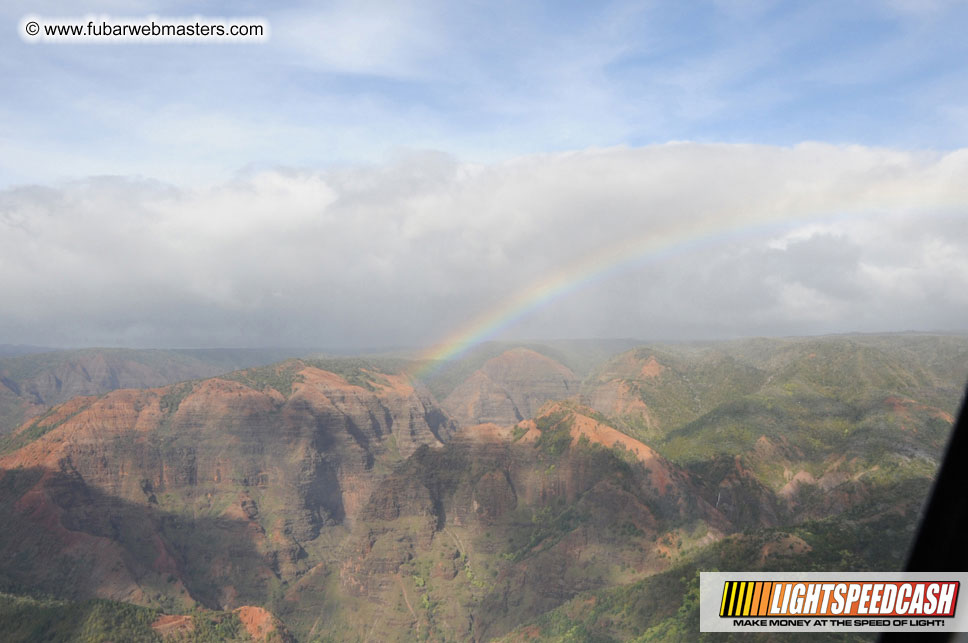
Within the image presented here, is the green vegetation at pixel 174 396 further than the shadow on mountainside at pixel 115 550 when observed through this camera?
Yes

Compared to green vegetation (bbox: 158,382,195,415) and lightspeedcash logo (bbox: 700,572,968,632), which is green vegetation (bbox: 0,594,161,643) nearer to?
lightspeedcash logo (bbox: 700,572,968,632)

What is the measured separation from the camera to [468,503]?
120375 mm

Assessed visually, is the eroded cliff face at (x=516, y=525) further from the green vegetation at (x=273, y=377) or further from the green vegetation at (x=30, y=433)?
the green vegetation at (x=30, y=433)

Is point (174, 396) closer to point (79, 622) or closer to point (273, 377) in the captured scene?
point (273, 377)

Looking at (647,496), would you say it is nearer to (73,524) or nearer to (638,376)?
(638,376)

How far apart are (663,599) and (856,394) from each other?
9662 cm

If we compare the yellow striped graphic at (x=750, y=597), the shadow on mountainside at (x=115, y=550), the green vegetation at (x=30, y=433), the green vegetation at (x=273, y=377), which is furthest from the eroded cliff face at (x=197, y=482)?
the yellow striped graphic at (x=750, y=597)

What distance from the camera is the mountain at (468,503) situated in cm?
7594

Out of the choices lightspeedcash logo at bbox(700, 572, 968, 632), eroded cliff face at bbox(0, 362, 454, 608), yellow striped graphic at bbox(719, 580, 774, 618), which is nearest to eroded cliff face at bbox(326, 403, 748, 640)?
eroded cliff face at bbox(0, 362, 454, 608)

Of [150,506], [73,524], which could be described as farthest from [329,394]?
[73,524]

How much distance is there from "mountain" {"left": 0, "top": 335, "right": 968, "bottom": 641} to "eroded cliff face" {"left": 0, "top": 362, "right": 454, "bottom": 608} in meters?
0.53

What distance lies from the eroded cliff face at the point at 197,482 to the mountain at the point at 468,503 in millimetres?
528

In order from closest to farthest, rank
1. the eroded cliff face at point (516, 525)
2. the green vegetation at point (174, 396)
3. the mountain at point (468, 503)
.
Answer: the mountain at point (468, 503)
the eroded cliff face at point (516, 525)
the green vegetation at point (174, 396)

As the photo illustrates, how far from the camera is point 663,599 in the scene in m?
65.6
